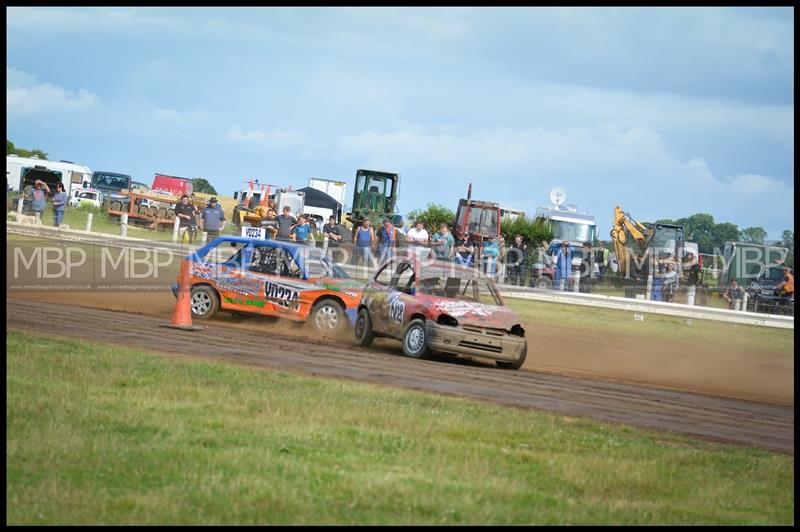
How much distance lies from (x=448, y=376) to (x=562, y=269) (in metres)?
14.1

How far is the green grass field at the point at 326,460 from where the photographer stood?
5832 mm

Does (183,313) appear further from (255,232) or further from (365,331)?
(255,232)

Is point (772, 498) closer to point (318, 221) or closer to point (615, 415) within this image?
point (615, 415)

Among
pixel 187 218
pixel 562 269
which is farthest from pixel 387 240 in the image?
pixel 187 218

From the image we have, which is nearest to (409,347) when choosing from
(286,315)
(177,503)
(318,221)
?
(286,315)

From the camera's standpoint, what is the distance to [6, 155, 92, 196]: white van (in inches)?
2062

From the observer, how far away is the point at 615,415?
1060cm

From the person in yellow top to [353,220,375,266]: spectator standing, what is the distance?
9647 millimetres

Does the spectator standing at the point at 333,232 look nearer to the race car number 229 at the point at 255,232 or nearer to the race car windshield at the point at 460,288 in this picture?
the race car number 229 at the point at 255,232

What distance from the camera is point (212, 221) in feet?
94.1

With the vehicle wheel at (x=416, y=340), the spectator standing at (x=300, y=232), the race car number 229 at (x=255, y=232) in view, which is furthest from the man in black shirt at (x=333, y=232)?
the vehicle wheel at (x=416, y=340)

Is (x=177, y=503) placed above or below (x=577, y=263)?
below

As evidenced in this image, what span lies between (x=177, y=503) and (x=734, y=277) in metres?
25.2

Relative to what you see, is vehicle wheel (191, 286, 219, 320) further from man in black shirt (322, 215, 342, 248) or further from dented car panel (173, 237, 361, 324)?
man in black shirt (322, 215, 342, 248)
